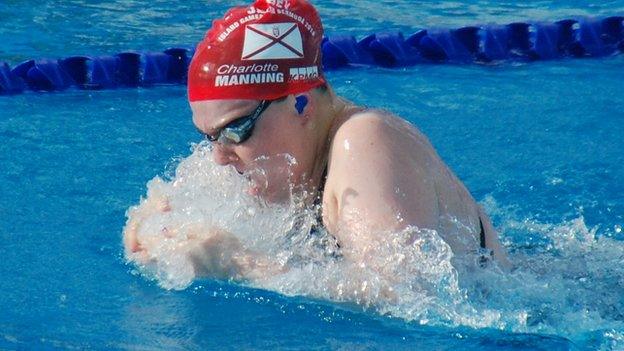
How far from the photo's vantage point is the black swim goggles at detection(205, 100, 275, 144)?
3184mm

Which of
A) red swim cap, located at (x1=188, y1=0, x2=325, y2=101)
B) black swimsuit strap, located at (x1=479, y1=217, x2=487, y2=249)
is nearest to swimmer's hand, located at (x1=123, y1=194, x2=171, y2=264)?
red swim cap, located at (x1=188, y1=0, x2=325, y2=101)

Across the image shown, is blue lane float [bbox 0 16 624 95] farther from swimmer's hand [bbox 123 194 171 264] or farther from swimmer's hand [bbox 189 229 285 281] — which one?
swimmer's hand [bbox 189 229 285 281]

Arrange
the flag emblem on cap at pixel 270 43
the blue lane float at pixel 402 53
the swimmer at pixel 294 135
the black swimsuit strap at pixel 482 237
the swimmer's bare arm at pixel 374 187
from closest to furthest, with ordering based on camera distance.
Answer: the swimmer's bare arm at pixel 374 187
the swimmer at pixel 294 135
the flag emblem on cap at pixel 270 43
the black swimsuit strap at pixel 482 237
the blue lane float at pixel 402 53

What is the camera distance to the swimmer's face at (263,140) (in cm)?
321

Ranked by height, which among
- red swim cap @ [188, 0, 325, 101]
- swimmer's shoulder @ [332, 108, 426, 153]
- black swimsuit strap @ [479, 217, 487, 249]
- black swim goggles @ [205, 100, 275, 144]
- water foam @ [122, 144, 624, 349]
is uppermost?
red swim cap @ [188, 0, 325, 101]

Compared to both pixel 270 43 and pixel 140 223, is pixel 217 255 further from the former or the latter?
pixel 270 43

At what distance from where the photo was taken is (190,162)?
12.7 feet

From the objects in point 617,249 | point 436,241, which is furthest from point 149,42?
point 436,241

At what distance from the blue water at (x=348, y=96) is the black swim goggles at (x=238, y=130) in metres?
0.56

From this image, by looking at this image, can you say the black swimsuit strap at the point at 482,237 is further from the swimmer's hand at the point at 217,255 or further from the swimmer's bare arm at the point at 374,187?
the swimmer's hand at the point at 217,255

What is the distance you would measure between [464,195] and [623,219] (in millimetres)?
1511

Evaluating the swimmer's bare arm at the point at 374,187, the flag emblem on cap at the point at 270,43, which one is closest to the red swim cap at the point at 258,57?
the flag emblem on cap at the point at 270,43

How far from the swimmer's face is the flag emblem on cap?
0.14 metres

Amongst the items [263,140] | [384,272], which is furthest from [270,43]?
[384,272]
